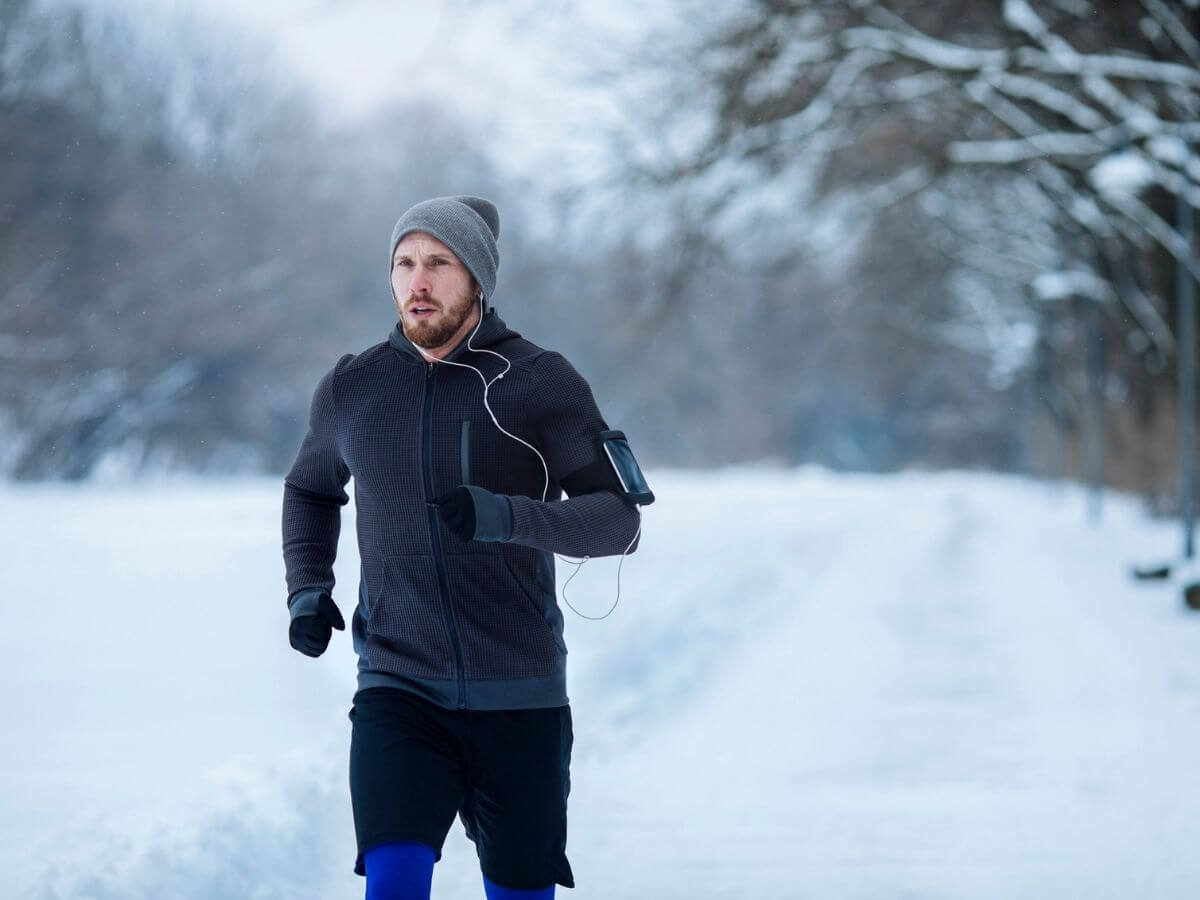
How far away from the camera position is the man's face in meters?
3.46

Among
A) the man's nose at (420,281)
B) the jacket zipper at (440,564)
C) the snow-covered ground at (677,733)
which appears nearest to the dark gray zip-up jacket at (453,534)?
the jacket zipper at (440,564)

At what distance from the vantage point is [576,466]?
3402 millimetres

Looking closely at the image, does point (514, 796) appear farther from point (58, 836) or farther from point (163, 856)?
point (58, 836)

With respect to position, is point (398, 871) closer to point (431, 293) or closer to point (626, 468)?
point (626, 468)

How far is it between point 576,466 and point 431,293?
0.46 metres

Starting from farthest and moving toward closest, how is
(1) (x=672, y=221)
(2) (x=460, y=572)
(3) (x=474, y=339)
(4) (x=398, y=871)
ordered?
(1) (x=672, y=221) → (3) (x=474, y=339) → (2) (x=460, y=572) → (4) (x=398, y=871)

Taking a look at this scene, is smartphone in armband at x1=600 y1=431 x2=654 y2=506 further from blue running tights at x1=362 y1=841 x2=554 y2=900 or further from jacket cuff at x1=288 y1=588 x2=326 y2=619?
blue running tights at x1=362 y1=841 x2=554 y2=900

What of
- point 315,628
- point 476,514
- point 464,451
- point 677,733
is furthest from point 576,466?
point 677,733

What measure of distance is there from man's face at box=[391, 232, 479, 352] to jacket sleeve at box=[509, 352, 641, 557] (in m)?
0.19

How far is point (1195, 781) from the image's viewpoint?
23.5ft

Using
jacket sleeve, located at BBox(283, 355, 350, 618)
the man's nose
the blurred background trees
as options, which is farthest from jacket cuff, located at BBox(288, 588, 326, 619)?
the blurred background trees

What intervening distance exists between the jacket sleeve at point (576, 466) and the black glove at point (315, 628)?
536 millimetres

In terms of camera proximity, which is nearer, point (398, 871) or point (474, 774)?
point (398, 871)

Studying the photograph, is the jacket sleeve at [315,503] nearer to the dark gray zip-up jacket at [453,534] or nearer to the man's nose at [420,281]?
the dark gray zip-up jacket at [453,534]
